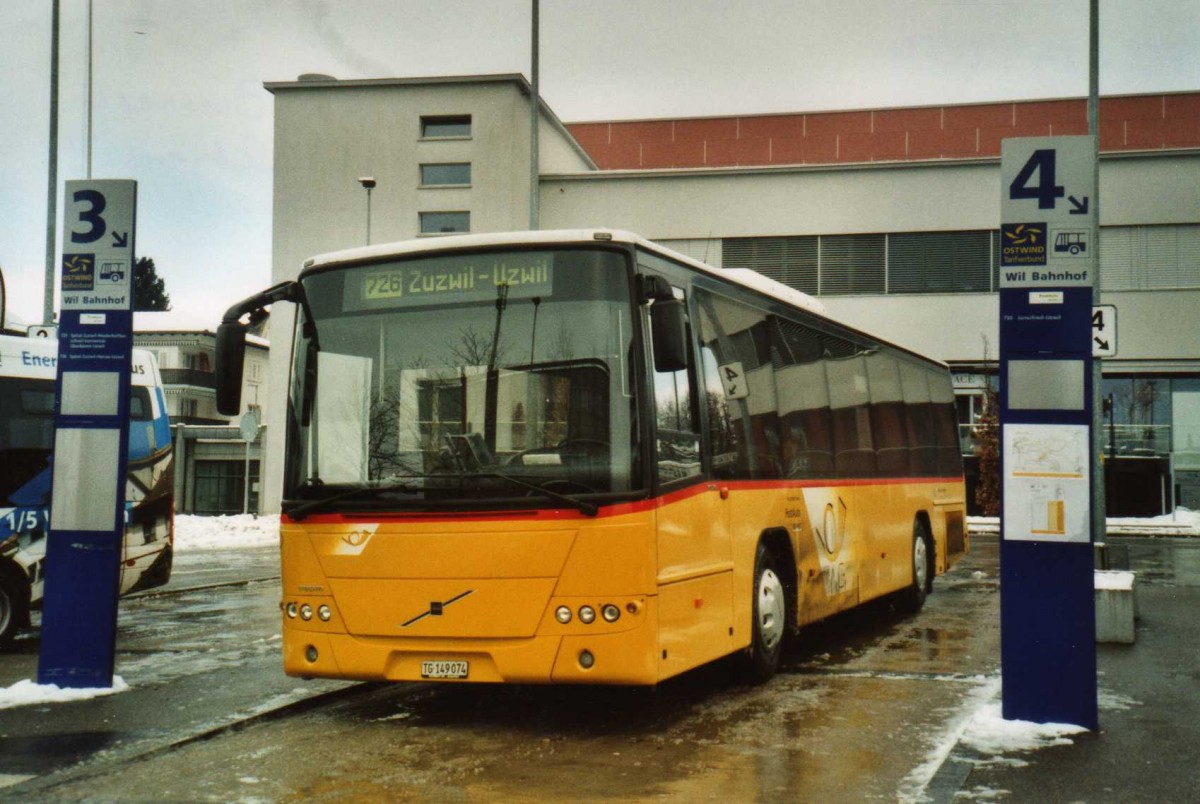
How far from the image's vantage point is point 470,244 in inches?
317

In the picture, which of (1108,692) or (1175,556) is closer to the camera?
(1108,692)

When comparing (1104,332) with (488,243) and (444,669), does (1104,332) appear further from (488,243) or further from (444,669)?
(444,669)

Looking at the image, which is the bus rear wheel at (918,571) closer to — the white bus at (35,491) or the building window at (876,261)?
the white bus at (35,491)

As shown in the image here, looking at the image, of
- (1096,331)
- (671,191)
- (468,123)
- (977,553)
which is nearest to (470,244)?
(1096,331)

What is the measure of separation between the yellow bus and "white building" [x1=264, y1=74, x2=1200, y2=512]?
3100 cm

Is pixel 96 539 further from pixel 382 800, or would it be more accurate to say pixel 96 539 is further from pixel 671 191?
pixel 671 191

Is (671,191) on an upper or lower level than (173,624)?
upper

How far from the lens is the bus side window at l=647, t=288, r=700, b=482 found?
776cm

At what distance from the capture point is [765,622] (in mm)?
9531

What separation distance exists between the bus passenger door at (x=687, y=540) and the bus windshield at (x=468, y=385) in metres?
0.38

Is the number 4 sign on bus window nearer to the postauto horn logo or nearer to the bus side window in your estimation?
the bus side window

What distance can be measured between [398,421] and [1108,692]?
5.12m

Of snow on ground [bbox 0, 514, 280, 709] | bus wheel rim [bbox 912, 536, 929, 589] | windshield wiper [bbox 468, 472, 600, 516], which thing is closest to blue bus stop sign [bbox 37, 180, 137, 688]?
snow on ground [bbox 0, 514, 280, 709]

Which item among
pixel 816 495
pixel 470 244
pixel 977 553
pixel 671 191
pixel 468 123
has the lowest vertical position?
pixel 977 553
